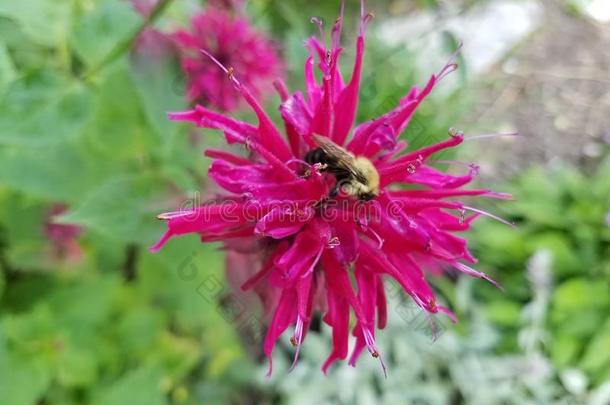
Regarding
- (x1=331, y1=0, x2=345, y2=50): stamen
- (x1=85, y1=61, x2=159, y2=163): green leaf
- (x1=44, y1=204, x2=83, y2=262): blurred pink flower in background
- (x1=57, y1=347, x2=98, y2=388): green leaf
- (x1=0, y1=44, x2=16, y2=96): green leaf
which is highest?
(x1=331, y1=0, x2=345, y2=50): stamen

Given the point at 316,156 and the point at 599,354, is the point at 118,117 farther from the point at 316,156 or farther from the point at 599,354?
the point at 599,354

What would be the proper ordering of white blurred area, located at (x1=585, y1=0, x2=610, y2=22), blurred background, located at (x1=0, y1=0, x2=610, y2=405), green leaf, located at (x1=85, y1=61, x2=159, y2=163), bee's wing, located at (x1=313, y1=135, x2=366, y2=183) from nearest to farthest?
1. bee's wing, located at (x1=313, y1=135, x2=366, y2=183)
2. blurred background, located at (x1=0, y1=0, x2=610, y2=405)
3. green leaf, located at (x1=85, y1=61, x2=159, y2=163)
4. white blurred area, located at (x1=585, y1=0, x2=610, y2=22)

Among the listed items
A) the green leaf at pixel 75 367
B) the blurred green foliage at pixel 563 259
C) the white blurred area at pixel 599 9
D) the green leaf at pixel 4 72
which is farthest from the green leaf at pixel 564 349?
the white blurred area at pixel 599 9

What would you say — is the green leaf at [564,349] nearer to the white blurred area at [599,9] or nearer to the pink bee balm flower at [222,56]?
the pink bee balm flower at [222,56]

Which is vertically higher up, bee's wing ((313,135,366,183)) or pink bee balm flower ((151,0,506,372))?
bee's wing ((313,135,366,183))

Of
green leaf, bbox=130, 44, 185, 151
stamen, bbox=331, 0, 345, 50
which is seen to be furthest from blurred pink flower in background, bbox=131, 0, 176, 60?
stamen, bbox=331, 0, 345, 50

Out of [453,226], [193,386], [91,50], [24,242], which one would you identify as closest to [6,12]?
[91,50]

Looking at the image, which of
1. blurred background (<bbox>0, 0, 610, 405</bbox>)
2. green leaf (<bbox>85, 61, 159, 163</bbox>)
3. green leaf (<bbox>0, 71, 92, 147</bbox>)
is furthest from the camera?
green leaf (<bbox>85, 61, 159, 163</bbox>)

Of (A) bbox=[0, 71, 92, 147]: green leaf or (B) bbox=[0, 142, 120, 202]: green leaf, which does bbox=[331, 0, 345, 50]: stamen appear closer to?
(A) bbox=[0, 71, 92, 147]: green leaf
